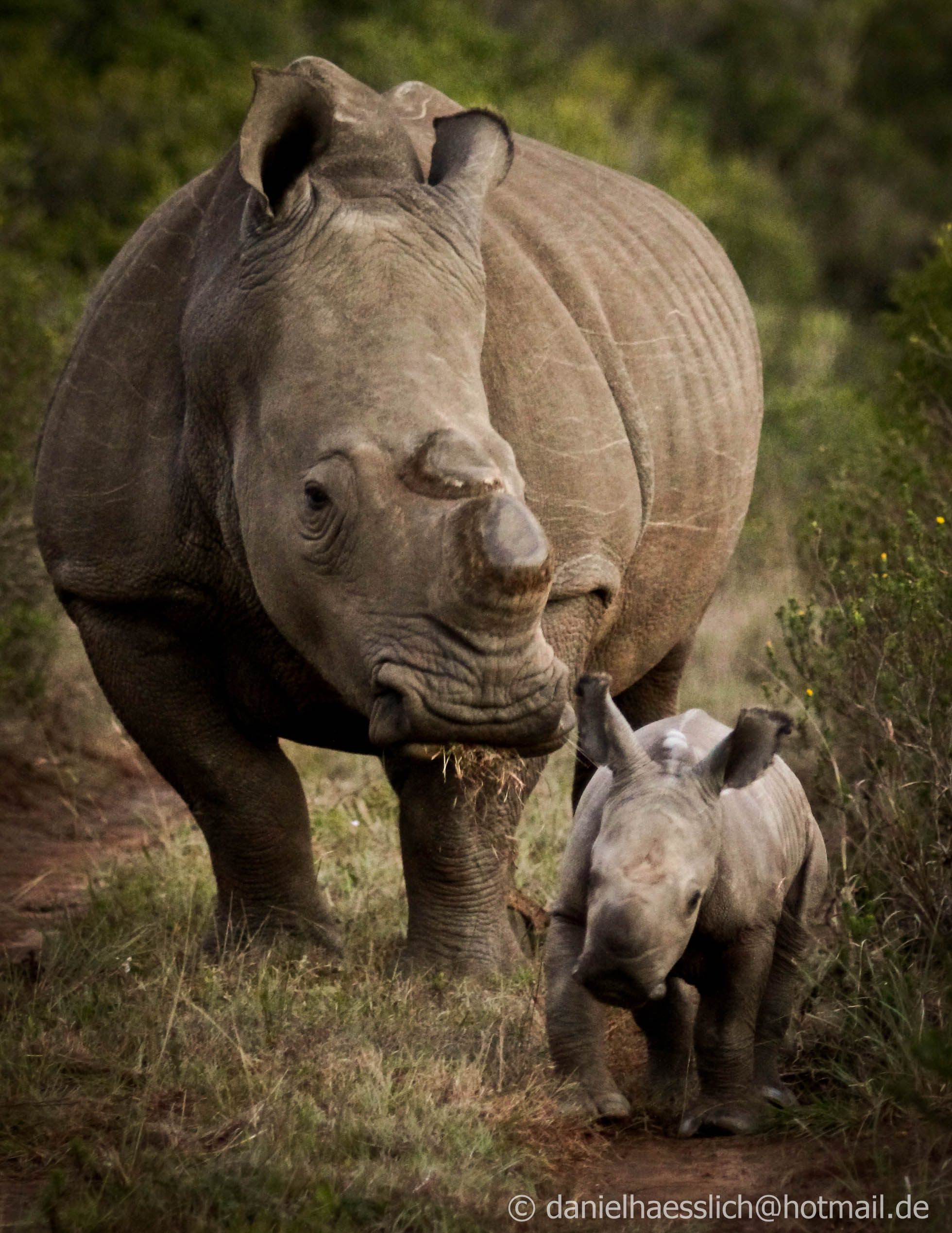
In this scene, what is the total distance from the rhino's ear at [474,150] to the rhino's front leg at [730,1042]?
2.12 meters

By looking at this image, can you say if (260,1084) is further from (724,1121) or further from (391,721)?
(724,1121)

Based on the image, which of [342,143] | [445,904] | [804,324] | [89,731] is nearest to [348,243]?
[342,143]

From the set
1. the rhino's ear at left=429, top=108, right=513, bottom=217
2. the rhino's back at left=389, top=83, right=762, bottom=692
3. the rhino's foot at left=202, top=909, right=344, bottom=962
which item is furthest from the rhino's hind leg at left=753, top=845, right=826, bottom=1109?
the rhino's ear at left=429, top=108, right=513, bottom=217

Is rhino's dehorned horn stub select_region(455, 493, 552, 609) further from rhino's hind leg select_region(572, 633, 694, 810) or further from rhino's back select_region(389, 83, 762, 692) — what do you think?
rhino's hind leg select_region(572, 633, 694, 810)

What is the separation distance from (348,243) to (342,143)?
0.44 meters

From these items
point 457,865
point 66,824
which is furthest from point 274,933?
point 66,824

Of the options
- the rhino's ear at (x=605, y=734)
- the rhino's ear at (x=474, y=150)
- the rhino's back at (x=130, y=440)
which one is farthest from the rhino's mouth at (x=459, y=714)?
the rhino's ear at (x=474, y=150)

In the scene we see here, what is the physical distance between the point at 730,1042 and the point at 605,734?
0.81m

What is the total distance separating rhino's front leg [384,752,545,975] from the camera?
5656 millimetres

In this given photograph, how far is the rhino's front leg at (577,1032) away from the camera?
4770mm

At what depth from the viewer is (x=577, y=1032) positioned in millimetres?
4781

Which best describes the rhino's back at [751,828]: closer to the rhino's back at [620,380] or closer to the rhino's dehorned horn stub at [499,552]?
the rhino's dehorned horn stub at [499,552]

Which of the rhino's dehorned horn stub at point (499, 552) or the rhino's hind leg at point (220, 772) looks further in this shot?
the rhino's hind leg at point (220, 772)

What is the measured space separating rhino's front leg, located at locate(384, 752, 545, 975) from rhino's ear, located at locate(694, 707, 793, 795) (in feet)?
3.05
